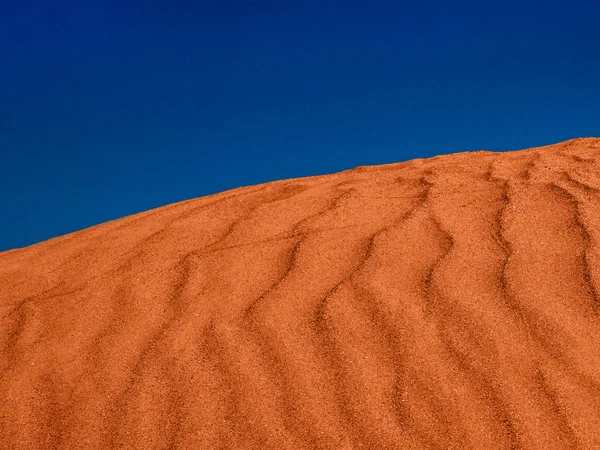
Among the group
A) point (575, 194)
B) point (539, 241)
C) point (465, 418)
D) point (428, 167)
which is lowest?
point (465, 418)

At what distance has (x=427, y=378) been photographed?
8.11 ft

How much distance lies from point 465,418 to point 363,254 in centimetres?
110

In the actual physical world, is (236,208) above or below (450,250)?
above

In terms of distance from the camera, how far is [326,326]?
2771 millimetres

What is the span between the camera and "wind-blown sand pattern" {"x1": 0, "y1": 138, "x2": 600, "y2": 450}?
2361mm

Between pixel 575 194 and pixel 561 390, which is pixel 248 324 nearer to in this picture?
pixel 561 390

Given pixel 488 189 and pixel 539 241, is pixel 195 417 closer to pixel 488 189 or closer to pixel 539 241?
pixel 539 241

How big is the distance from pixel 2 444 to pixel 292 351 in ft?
3.61

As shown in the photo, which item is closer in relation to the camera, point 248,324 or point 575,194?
point 248,324

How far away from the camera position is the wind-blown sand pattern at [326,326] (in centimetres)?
236

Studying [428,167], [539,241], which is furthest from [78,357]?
[428,167]

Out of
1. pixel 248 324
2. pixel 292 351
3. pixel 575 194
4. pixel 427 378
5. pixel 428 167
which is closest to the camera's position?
pixel 427 378

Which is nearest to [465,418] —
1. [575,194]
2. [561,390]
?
[561,390]

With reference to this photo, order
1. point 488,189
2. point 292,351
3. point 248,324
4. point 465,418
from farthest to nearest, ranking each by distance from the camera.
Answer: point 488,189, point 248,324, point 292,351, point 465,418
